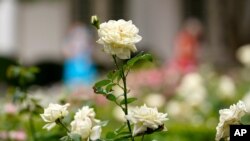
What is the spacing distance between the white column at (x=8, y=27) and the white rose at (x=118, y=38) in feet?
69.0

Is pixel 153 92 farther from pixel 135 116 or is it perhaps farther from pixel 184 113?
pixel 135 116

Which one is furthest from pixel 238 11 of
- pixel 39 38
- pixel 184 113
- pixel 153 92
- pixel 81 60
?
pixel 184 113

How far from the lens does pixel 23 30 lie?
23.2 meters

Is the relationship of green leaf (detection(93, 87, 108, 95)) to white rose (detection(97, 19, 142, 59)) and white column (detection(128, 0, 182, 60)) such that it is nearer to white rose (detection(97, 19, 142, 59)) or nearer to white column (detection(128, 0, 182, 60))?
white rose (detection(97, 19, 142, 59))

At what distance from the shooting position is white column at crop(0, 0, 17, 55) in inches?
900

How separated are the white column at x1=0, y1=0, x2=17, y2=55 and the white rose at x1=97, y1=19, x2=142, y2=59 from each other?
2104 centimetres

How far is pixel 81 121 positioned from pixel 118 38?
0.22 meters

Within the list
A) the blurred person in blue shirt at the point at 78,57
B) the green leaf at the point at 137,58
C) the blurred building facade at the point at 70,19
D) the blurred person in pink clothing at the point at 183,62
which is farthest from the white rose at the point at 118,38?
the blurred building facade at the point at 70,19

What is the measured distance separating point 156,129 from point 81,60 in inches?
531

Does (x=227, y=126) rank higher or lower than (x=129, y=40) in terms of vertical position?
lower

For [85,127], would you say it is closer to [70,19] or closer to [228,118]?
[228,118]

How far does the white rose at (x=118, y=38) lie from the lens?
1.97 meters

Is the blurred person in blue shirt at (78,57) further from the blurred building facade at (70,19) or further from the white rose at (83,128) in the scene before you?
the white rose at (83,128)

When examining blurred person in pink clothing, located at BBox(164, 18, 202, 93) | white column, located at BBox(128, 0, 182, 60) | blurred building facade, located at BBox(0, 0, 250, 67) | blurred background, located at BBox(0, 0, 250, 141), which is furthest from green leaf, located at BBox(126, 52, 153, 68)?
white column, located at BBox(128, 0, 182, 60)
